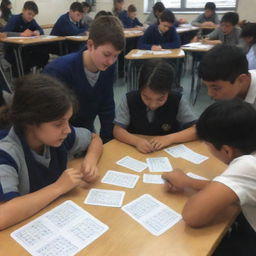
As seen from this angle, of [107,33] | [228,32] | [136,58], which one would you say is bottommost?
[136,58]

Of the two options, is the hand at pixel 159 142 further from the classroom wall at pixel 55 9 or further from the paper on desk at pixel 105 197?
the classroom wall at pixel 55 9

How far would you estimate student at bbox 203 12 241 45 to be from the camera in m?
4.60

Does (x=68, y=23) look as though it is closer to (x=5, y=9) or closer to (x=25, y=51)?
(x=25, y=51)

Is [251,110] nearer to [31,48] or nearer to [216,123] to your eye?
[216,123]

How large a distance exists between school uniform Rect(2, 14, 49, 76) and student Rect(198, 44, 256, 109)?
413 centimetres

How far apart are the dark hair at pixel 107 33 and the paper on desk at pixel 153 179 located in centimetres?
79

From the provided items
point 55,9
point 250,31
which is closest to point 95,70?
point 250,31

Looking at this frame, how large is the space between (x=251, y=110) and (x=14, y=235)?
0.91 m

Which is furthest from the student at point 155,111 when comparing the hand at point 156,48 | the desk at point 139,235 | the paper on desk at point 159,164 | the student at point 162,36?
the student at point 162,36

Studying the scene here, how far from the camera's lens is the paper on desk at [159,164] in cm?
132

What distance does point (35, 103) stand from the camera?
1074 mm

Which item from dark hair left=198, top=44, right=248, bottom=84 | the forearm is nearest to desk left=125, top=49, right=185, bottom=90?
dark hair left=198, top=44, right=248, bottom=84

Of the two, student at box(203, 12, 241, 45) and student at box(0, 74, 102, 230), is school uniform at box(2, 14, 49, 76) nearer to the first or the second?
student at box(203, 12, 241, 45)

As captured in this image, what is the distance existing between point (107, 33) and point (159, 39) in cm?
311
